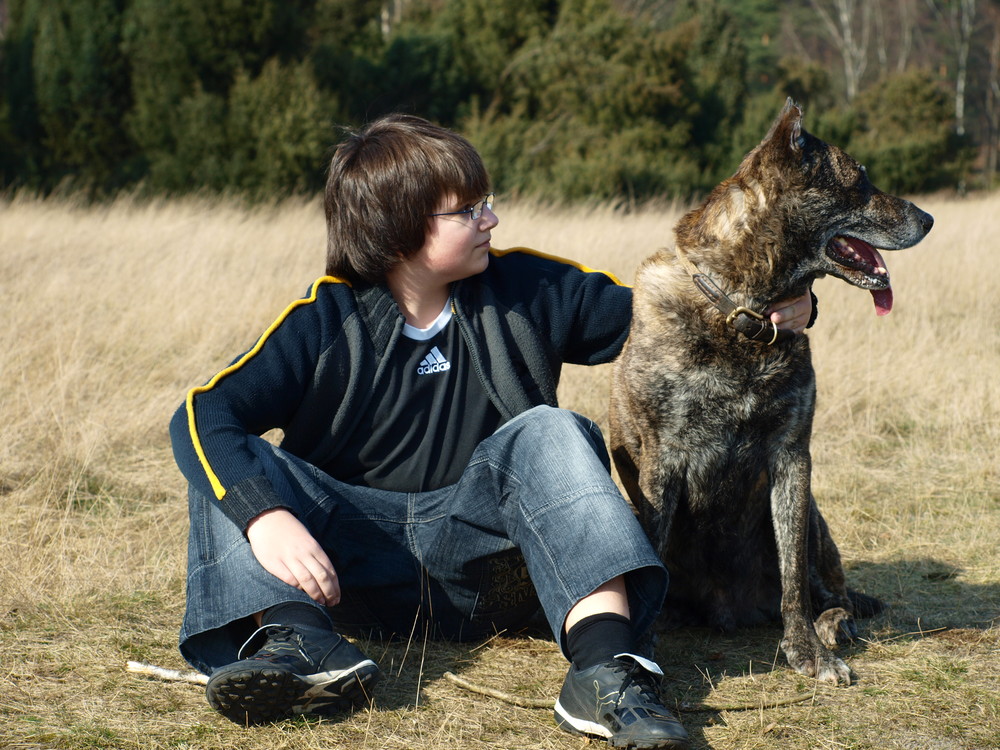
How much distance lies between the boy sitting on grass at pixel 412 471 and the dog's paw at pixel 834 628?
2.49 feet

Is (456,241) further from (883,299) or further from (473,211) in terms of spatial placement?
(883,299)

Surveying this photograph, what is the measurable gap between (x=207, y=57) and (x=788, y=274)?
14.1 m

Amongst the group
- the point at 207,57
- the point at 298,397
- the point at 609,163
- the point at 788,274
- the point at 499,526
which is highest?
the point at 788,274

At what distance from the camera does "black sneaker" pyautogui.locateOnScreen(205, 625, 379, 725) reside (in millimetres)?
2096

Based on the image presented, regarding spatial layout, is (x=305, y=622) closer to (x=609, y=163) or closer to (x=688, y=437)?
(x=688, y=437)

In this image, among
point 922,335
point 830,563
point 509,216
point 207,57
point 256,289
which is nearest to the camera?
point 830,563

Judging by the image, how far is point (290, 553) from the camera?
2.21 m

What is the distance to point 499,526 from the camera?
8.13 ft

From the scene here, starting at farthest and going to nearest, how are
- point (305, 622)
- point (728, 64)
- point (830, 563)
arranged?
point (728, 64), point (830, 563), point (305, 622)

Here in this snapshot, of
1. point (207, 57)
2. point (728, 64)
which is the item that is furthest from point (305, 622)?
point (728, 64)

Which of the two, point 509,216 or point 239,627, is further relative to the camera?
point 509,216

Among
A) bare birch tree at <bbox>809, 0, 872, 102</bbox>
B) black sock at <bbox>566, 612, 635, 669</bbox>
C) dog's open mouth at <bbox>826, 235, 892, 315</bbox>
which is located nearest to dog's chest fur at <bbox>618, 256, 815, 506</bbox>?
dog's open mouth at <bbox>826, 235, 892, 315</bbox>

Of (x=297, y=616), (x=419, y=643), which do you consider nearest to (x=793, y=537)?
(x=419, y=643)

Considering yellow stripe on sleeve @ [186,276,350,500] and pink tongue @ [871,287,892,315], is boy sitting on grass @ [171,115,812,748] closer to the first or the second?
yellow stripe on sleeve @ [186,276,350,500]
